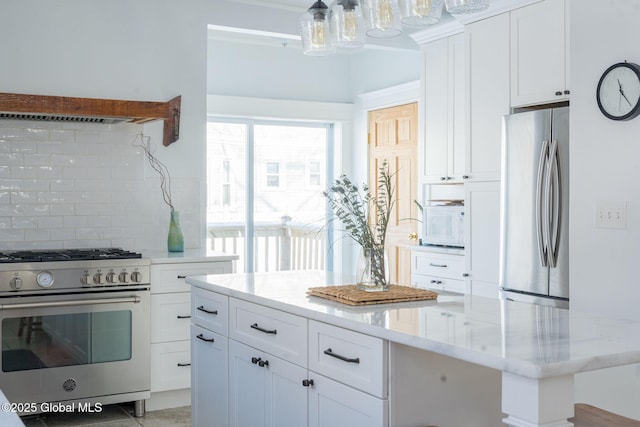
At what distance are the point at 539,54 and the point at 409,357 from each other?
2829mm

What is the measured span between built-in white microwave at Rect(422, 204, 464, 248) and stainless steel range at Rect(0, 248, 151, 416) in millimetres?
2235

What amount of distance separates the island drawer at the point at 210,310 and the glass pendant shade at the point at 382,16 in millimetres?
1274

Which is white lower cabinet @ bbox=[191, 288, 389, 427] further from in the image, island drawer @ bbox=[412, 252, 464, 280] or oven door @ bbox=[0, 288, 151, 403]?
island drawer @ bbox=[412, 252, 464, 280]

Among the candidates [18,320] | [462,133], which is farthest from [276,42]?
[18,320]

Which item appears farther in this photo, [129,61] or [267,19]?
[267,19]

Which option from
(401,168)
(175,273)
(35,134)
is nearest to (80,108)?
(35,134)

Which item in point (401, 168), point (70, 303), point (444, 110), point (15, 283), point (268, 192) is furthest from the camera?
point (268, 192)

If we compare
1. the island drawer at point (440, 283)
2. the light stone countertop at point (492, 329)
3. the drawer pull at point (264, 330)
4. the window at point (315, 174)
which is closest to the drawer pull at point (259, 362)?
the drawer pull at point (264, 330)

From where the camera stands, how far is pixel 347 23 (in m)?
2.57

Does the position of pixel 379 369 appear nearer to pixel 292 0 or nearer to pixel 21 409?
pixel 21 409

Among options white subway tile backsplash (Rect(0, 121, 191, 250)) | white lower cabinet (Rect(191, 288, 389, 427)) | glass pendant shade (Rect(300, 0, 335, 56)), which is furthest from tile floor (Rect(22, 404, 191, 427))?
glass pendant shade (Rect(300, 0, 335, 56))

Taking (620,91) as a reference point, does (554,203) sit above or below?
below

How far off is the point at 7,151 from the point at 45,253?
71cm

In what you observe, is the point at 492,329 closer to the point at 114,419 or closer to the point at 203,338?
the point at 203,338
